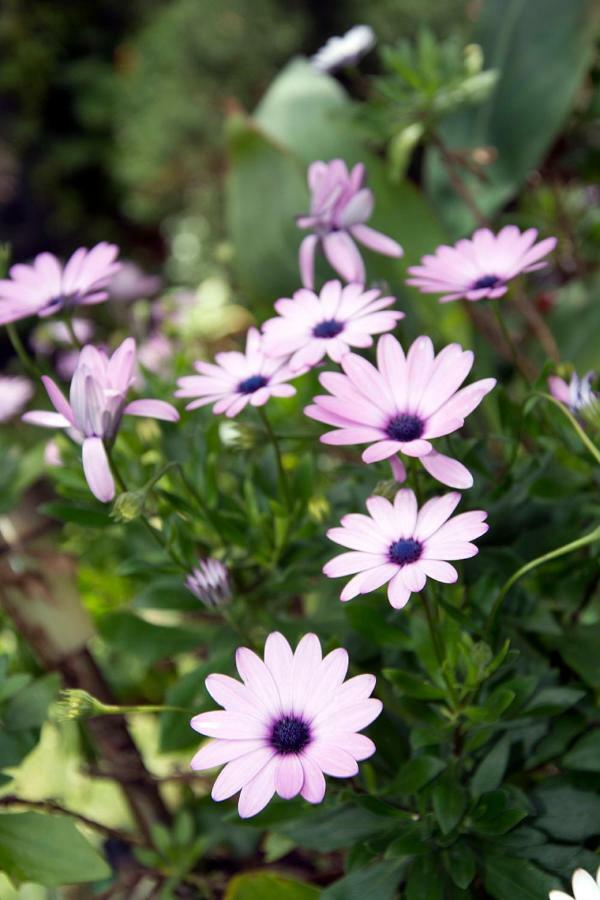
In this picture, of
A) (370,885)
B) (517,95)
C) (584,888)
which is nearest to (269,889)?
(370,885)

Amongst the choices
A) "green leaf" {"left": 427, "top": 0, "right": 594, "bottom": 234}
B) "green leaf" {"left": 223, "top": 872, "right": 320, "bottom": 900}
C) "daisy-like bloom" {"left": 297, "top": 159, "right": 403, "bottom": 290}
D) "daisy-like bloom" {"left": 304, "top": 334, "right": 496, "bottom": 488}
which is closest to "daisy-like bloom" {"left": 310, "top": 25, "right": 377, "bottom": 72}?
"green leaf" {"left": 427, "top": 0, "right": 594, "bottom": 234}

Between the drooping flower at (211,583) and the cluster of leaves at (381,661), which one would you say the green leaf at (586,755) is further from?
the drooping flower at (211,583)

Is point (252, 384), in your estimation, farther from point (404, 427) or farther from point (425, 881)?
point (425, 881)

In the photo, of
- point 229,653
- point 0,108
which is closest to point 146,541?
point 229,653

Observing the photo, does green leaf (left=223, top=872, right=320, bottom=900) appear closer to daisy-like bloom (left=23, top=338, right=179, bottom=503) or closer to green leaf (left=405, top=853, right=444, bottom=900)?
green leaf (left=405, top=853, right=444, bottom=900)

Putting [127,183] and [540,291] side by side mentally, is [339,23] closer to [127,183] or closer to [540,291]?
[127,183]

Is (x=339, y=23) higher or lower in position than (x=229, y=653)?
higher

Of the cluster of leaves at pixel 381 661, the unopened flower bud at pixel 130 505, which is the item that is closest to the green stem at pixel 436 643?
the cluster of leaves at pixel 381 661
